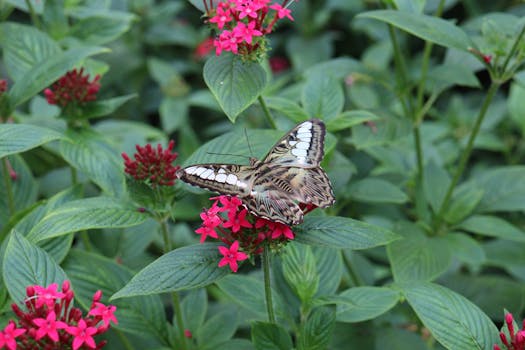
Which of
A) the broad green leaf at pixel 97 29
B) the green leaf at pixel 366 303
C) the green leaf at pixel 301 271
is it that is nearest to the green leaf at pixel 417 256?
the green leaf at pixel 366 303

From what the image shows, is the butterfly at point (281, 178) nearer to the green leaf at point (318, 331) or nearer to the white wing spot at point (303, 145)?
the white wing spot at point (303, 145)

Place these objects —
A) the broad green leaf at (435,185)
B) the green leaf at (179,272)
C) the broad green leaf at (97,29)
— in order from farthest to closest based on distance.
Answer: the broad green leaf at (97,29) < the broad green leaf at (435,185) < the green leaf at (179,272)

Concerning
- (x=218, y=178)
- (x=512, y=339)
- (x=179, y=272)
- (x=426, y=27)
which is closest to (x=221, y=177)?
(x=218, y=178)

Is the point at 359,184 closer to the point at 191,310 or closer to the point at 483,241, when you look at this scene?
the point at 191,310

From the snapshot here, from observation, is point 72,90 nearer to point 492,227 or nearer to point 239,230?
point 239,230

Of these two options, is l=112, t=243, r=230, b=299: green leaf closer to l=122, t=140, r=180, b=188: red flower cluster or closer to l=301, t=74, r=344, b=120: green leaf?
l=122, t=140, r=180, b=188: red flower cluster
